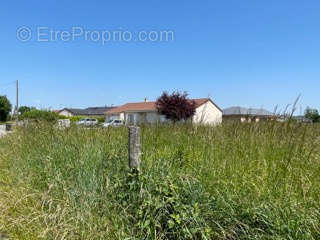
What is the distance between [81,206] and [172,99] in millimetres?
26173

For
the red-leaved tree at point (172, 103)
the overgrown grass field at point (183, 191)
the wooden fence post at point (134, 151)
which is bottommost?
the overgrown grass field at point (183, 191)

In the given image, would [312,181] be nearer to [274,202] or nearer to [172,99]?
[274,202]

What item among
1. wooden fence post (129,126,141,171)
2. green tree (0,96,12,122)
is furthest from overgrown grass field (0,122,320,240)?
green tree (0,96,12,122)

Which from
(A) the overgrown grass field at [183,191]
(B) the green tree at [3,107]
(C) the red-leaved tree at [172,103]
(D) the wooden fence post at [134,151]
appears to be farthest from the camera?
(B) the green tree at [3,107]

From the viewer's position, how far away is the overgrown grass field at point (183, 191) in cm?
195

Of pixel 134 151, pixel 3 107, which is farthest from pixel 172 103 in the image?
pixel 3 107

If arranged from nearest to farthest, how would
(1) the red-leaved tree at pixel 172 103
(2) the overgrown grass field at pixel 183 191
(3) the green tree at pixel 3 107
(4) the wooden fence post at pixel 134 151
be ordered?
(2) the overgrown grass field at pixel 183 191 < (4) the wooden fence post at pixel 134 151 < (1) the red-leaved tree at pixel 172 103 < (3) the green tree at pixel 3 107

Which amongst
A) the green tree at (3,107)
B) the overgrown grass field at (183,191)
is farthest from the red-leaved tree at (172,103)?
the green tree at (3,107)

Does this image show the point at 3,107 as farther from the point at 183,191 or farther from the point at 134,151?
the point at 183,191

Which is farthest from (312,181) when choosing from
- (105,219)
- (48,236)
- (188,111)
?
(188,111)

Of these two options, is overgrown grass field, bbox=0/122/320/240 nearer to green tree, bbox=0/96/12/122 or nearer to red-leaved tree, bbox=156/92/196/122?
red-leaved tree, bbox=156/92/196/122

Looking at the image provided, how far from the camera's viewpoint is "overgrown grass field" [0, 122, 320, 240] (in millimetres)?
1947

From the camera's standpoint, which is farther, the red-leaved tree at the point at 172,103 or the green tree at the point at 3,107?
the green tree at the point at 3,107

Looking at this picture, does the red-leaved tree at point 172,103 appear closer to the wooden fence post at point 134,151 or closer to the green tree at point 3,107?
the wooden fence post at point 134,151
